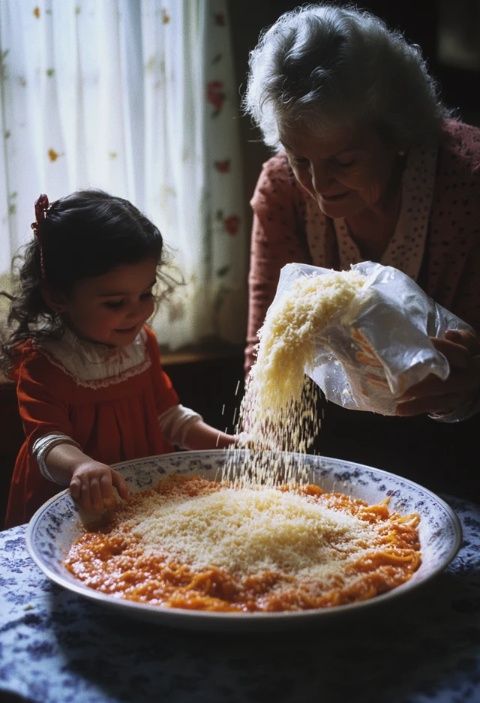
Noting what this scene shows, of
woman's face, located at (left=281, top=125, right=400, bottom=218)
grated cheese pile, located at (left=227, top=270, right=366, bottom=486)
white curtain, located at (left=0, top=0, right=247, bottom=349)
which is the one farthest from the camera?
white curtain, located at (left=0, top=0, right=247, bottom=349)

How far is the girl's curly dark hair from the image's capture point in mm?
1600

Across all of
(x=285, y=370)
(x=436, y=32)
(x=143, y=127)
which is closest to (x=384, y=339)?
(x=285, y=370)

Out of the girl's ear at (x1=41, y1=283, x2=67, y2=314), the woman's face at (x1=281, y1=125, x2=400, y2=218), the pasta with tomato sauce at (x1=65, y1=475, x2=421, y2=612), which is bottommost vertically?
the pasta with tomato sauce at (x1=65, y1=475, x2=421, y2=612)

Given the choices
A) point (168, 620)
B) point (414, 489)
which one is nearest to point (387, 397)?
point (414, 489)

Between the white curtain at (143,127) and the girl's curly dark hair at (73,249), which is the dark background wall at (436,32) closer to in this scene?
the white curtain at (143,127)

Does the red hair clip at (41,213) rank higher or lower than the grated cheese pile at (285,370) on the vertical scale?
higher

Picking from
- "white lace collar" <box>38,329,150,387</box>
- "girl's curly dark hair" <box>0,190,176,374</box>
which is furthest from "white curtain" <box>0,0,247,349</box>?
"white lace collar" <box>38,329,150,387</box>

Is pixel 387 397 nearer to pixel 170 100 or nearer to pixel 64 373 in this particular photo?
pixel 64 373

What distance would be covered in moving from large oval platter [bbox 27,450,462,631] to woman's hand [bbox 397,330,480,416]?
0.16 meters

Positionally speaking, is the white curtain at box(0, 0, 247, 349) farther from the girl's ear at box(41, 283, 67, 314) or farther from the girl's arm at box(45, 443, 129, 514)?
the girl's arm at box(45, 443, 129, 514)

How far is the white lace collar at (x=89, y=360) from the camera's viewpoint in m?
1.67

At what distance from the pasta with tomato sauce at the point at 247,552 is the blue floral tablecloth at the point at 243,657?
46mm

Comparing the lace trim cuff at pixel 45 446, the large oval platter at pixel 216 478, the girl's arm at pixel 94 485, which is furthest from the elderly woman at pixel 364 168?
the lace trim cuff at pixel 45 446

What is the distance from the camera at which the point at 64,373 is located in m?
1.67
